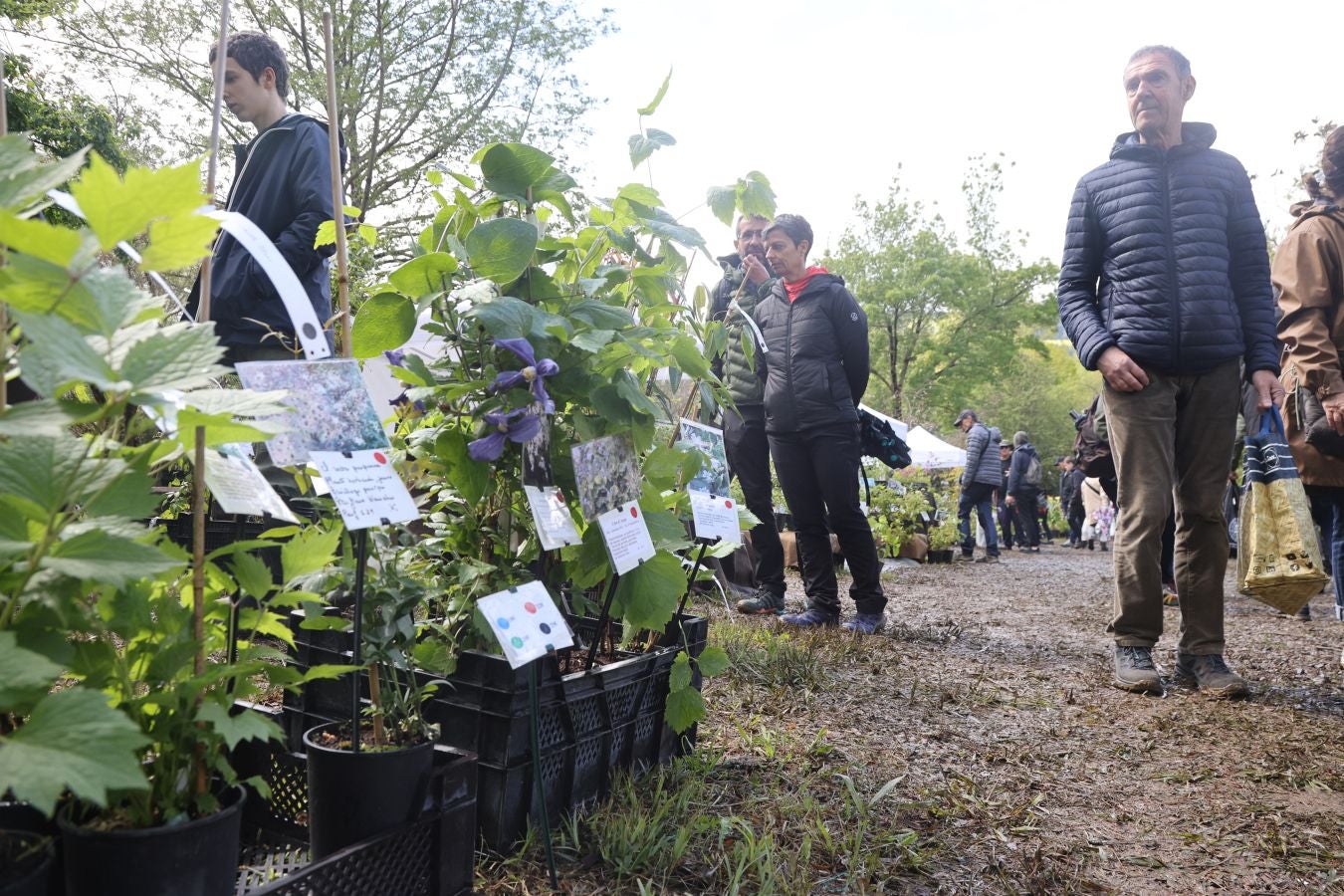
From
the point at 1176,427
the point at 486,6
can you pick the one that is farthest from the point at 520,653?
the point at 486,6

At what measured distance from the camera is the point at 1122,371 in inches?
117

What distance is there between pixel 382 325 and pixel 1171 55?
2929 millimetres

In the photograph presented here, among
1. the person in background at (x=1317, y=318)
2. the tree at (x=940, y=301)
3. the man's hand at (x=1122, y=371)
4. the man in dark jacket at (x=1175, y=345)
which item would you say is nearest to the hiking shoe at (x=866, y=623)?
the man in dark jacket at (x=1175, y=345)

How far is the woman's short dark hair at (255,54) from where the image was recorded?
2.81 meters

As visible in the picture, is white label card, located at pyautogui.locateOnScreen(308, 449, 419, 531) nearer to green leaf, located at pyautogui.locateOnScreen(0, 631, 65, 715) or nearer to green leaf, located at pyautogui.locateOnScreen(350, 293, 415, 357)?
green leaf, located at pyautogui.locateOnScreen(350, 293, 415, 357)

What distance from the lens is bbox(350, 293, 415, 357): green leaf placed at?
144cm

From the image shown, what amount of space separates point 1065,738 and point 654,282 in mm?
1838

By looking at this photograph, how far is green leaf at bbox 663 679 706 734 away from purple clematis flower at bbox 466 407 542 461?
73 cm

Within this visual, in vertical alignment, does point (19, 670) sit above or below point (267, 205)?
below

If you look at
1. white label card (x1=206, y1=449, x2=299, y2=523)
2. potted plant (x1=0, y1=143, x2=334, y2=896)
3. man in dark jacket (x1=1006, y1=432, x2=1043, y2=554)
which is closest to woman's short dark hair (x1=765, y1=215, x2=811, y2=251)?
white label card (x1=206, y1=449, x2=299, y2=523)

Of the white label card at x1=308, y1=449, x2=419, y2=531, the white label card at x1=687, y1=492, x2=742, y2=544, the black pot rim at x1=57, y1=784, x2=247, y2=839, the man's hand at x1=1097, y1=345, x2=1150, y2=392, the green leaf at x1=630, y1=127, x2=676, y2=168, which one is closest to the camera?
the black pot rim at x1=57, y1=784, x2=247, y2=839

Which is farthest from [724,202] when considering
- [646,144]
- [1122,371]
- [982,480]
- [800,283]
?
[982,480]

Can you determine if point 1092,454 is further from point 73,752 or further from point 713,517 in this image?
point 73,752

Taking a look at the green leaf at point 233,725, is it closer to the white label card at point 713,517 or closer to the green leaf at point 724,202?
the white label card at point 713,517
